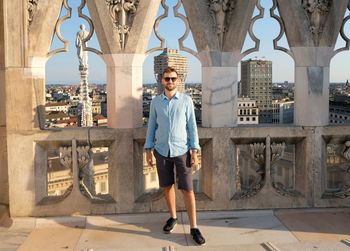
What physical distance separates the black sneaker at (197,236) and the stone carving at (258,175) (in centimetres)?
97

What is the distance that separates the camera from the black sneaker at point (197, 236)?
14.1 feet

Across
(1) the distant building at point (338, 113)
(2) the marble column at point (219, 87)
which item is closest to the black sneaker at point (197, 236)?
(2) the marble column at point (219, 87)

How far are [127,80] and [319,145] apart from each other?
2.20 m

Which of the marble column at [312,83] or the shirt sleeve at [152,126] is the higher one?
the marble column at [312,83]

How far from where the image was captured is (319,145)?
5.23 m

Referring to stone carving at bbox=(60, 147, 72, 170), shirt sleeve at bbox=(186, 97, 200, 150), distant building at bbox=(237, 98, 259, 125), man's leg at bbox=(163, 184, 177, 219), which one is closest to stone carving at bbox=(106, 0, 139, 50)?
shirt sleeve at bbox=(186, 97, 200, 150)

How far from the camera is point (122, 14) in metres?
Result: 4.93

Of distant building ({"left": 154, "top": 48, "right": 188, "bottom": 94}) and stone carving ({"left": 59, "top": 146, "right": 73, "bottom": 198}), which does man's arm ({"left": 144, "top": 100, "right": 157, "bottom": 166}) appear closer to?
distant building ({"left": 154, "top": 48, "right": 188, "bottom": 94})

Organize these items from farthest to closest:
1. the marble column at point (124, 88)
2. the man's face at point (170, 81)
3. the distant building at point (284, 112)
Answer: the distant building at point (284, 112) → the marble column at point (124, 88) → the man's face at point (170, 81)

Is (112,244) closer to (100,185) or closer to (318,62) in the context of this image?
(318,62)

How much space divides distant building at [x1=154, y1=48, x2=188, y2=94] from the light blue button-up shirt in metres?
0.63

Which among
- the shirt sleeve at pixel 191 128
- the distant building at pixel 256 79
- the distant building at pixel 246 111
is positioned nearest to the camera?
the shirt sleeve at pixel 191 128

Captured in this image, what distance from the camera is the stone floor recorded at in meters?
4.29

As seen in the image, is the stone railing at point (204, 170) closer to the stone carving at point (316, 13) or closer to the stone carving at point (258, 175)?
the stone carving at point (258, 175)
